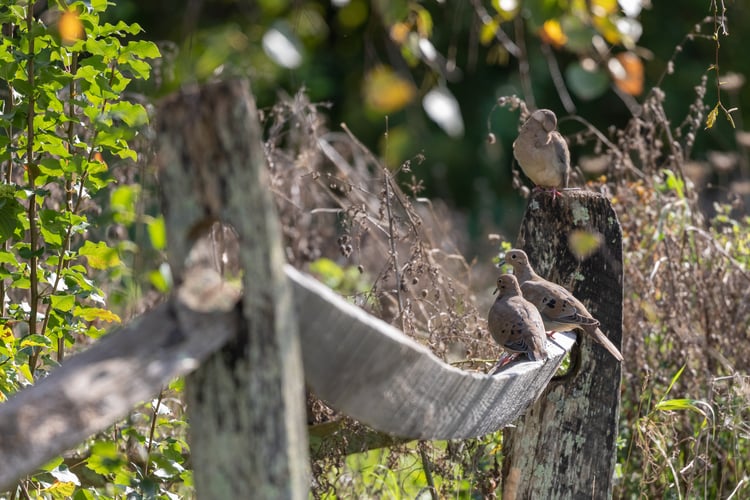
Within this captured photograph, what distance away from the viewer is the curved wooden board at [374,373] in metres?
1.81

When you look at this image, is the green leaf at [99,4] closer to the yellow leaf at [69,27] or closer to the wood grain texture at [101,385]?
the yellow leaf at [69,27]

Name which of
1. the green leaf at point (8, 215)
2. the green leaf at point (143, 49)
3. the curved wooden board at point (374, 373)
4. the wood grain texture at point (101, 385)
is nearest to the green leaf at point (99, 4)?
the green leaf at point (143, 49)

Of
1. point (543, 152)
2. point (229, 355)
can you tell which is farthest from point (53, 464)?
point (543, 152)

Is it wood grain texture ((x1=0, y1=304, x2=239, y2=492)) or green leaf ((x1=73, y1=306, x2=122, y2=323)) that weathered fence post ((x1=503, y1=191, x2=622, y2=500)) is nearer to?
green leaf ((x1=73, y1=306, x2=122, y2=323))

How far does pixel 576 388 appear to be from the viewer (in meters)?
3.40

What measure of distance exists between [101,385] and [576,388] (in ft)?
7.07

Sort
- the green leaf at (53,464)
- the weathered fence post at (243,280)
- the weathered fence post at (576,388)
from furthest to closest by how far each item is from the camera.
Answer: the weathered fence post at (576,388) < the green leaf at (53,464) < the weathered fence post at (243,280)

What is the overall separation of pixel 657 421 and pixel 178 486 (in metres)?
1.90

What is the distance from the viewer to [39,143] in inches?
116

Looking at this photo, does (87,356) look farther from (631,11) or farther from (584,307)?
(584,307)

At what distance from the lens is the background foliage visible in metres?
2.51

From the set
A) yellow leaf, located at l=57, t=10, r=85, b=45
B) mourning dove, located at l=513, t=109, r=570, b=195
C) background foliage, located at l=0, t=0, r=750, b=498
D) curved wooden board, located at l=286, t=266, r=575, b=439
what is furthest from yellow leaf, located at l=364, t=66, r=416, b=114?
mourning dove, located at l=513, t=109, r=570, b=195

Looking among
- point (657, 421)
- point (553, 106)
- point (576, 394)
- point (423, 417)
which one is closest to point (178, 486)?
point (576, 394)

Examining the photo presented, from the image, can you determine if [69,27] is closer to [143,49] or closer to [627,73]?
[143,49]
